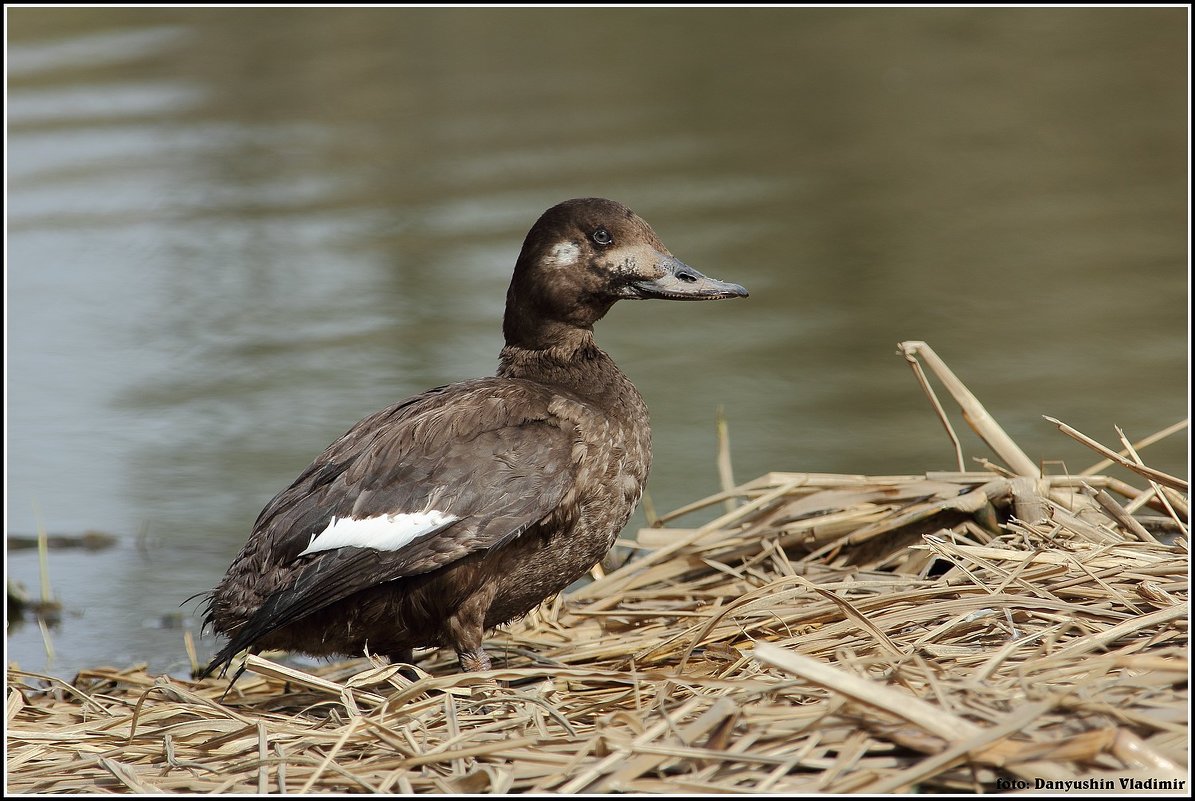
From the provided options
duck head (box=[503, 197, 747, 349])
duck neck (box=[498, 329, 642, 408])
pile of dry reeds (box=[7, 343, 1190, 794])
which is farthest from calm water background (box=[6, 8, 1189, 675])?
duck head (box=[503, 197, 747, 349])

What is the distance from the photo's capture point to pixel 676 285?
377 cm

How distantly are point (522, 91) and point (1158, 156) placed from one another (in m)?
4.72

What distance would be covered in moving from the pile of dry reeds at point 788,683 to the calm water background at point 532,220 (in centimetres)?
112

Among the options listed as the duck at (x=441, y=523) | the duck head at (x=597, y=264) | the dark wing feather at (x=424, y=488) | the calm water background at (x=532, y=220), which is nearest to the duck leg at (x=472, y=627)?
the duck at (x=441, y=523)

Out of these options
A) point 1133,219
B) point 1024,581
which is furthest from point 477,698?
point 1133,219

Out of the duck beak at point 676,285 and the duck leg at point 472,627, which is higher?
the duck beak at point 676,285

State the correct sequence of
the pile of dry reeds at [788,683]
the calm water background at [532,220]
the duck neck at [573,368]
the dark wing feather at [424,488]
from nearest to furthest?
the pile of dry reeds at [788,683] < the dark wing feather at [424,488] < the duck neck at [573,368] < the calm water background at [532,220]

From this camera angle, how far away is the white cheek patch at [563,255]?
149 inches

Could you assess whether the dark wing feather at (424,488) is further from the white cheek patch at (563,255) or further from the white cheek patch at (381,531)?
the white cheek patch at (563,255)

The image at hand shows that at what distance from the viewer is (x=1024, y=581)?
311 centimetres

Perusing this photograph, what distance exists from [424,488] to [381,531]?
146 mm

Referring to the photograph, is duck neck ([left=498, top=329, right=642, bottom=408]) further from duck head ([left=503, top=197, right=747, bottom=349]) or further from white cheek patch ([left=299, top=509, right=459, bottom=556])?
white cheek patch ([left=299, top=509, right=459, bottom=556])

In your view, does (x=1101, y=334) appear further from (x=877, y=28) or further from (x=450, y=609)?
(x=877, y=28)

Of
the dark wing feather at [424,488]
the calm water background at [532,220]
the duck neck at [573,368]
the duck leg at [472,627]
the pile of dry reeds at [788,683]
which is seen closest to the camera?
the pile of dry reeds at [788,683]
